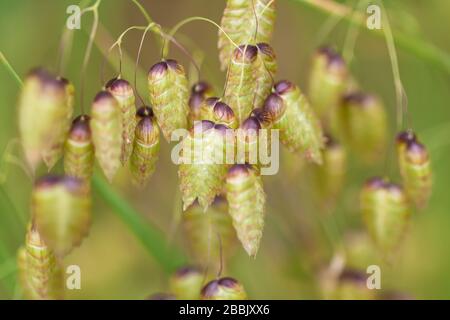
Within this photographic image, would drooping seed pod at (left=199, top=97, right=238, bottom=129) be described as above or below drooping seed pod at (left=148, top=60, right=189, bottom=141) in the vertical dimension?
below

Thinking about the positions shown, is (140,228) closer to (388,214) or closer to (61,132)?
(61,132)

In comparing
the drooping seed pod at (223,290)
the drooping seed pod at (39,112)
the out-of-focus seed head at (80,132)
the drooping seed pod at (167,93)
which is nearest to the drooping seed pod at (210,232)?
the drooping seed pod at (223,290)

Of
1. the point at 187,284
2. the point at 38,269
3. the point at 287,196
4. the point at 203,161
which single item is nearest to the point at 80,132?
the point at 203,161

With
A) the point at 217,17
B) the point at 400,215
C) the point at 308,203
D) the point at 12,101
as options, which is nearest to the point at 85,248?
the point at 12,101

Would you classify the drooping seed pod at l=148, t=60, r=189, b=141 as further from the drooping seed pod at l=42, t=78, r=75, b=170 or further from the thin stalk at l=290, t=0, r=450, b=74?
the thin stalk at l=290, t=0, r=450, b=74

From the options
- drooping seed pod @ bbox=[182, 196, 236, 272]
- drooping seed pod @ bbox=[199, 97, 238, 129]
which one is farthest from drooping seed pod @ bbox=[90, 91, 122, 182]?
drooping seed pod @ bbox=[182, 196, 236, 272]
